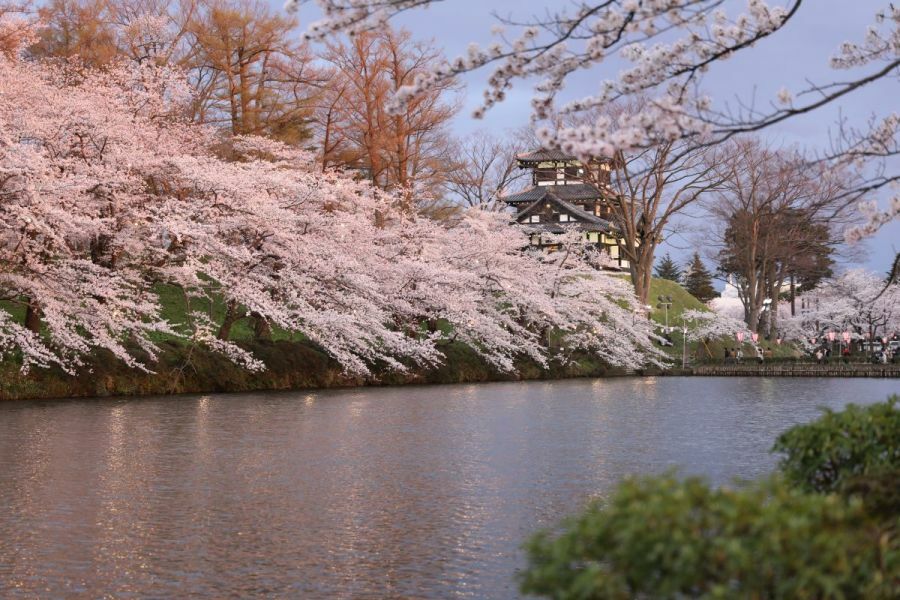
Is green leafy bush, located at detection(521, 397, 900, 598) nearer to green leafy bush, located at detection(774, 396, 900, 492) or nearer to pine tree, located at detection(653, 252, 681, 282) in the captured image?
green leafy bush, located at detection(774, 396, 900, 492)

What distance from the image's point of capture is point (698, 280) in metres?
113

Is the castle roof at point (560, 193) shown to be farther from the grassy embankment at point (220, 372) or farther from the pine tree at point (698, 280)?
the grassy embankment at point (220, 372)

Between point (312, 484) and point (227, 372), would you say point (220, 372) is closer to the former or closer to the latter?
point (227, 372)

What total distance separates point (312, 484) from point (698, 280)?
104692 millimetres

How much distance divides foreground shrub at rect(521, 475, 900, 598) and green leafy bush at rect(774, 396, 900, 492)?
2300mm

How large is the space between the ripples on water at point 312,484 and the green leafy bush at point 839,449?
258cm

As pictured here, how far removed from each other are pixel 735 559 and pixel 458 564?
5417 millimetres

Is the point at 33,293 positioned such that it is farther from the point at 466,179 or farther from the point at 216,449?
the point at 466,179

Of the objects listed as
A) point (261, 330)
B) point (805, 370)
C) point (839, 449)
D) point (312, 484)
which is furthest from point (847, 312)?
point (839, 449)

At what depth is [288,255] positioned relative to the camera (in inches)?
1272

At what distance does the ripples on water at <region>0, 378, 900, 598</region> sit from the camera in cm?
839

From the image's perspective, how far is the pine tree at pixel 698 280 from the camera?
11300cm

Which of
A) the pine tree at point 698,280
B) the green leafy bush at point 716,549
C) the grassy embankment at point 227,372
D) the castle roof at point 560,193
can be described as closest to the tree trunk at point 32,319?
the grassy embankment at point 227,372

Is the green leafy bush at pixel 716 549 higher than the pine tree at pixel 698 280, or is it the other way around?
the pine tree at pixel 698 280
